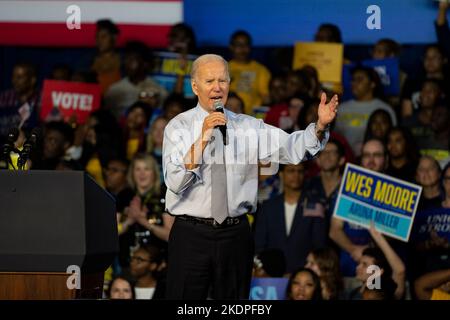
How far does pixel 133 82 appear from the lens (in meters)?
8.30

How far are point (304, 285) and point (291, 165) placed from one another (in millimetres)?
866

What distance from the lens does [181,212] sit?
5.15 meters

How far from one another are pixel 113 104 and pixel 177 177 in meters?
3.44

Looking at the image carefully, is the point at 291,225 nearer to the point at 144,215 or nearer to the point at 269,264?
the point at 269,264

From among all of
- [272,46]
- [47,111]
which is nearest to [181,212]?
[47,111]

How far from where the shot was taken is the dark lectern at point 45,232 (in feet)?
14.6

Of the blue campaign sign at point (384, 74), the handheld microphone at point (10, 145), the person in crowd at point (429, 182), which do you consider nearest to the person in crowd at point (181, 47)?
the blue campaign sign at point (384, 74)

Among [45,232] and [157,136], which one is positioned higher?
[157,136]

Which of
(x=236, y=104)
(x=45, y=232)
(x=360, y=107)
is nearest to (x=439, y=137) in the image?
(x=360, y=107)

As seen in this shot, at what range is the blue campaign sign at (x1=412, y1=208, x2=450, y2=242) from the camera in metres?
6.99

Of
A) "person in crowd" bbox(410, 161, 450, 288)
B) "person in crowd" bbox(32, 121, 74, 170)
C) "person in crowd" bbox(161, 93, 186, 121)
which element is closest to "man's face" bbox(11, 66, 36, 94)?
"person in crowd" bbox(32, 121, 74, 170)

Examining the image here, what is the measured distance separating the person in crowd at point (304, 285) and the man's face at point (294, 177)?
0.69 m

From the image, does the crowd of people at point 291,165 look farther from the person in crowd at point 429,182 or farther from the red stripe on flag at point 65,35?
the red stripe on flag at point 65,35

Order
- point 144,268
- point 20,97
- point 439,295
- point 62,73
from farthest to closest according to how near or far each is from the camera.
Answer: point 62,73 < point 20,97 < point 144,268 < point 439,295
